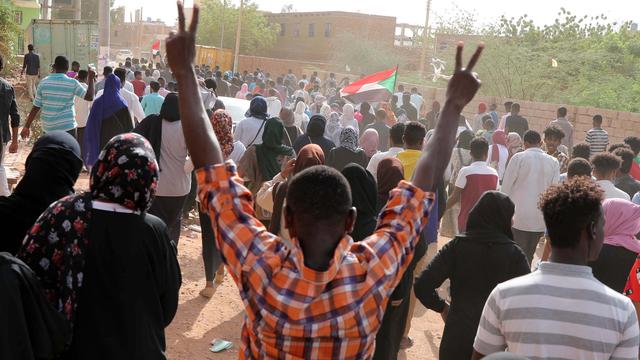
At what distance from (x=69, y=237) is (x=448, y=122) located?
1493 millimetres

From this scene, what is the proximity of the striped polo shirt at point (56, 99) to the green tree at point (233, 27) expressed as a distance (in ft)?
168

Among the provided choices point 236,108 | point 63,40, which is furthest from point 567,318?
point 63,40

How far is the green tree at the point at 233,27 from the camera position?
60.3m

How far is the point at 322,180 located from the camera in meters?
2.19

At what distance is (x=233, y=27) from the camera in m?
62.7

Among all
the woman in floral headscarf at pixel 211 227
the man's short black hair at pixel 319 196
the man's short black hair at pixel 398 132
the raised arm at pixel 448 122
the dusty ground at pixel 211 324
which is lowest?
the dusty ground at pixel 211 324

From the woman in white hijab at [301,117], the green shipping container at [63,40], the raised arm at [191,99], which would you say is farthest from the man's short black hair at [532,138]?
the green shipping container at [63,40]

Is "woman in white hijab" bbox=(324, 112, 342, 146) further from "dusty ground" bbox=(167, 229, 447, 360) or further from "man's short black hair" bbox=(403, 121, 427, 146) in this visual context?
"man's short black hair" bbox=(403, 121, 427, 146)

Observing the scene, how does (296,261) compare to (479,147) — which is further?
(479,147)

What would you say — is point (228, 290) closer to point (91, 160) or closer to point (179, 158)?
point (179, 158)

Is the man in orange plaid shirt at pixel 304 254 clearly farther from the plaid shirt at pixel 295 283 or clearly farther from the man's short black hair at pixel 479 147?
the man's short black hair at pixel 479 147

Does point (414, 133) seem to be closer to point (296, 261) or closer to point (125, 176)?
point (125, 176)

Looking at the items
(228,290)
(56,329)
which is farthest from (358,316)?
(228,290)

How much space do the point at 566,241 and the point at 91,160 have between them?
6718 millimetres
